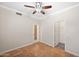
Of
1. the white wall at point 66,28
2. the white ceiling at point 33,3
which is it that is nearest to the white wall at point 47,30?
the white wall at point 66,28

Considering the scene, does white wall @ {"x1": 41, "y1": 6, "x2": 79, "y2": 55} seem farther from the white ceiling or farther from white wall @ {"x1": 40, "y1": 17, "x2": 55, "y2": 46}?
the white ceiling

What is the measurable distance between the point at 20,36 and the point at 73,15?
1105 mm

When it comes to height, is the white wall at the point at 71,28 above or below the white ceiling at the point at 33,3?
below

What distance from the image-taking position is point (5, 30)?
61.2 inches

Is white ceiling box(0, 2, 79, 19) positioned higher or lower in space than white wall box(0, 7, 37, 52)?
higher

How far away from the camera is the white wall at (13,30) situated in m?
1.54

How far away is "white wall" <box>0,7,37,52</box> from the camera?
1544 millimetres

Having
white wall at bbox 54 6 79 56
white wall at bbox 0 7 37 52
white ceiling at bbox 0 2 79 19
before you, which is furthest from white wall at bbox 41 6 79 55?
white wall at bbox 0 7 37 52

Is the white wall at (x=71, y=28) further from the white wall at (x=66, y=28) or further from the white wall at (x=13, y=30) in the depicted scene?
the white wall at (x=13, y=30)

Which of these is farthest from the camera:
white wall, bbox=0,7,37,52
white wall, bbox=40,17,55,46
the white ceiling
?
white wall, bbox=40,17,55,46

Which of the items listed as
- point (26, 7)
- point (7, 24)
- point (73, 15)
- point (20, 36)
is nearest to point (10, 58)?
point (20, 36)

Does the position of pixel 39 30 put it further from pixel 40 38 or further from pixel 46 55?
pixel 46 55

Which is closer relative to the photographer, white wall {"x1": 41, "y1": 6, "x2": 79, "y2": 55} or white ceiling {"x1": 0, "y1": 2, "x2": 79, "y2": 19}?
white ceiling {"x1": 0, "y1": 2, "x2": 79, "y2": 19}

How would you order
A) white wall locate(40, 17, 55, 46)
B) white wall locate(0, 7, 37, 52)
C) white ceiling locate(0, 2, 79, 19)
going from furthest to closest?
1. white wall locate(40, 17, 55, 46)
2. white wall locate(0, 7, 37, 52)
3. white ceiling locate(0, 2, 79, 19)
